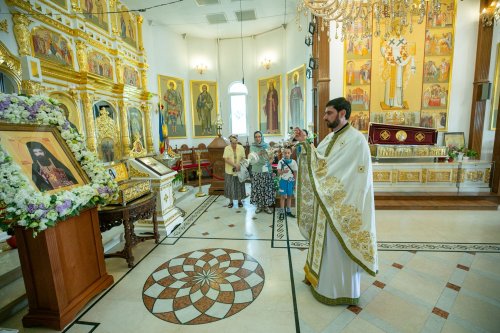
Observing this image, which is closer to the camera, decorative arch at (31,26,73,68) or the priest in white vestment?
the priest in white vestment

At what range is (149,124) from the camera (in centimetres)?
955

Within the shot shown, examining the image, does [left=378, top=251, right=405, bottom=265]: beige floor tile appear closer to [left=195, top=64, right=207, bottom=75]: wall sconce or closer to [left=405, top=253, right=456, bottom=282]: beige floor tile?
[left=405, top=253, right=456, bottom=282]: beige floor tile

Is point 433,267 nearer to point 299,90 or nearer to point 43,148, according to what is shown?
point 43,148

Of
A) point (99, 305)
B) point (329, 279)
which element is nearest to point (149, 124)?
point (99, 305)

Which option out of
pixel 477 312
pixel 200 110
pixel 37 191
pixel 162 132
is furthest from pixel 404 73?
pixel 200 110

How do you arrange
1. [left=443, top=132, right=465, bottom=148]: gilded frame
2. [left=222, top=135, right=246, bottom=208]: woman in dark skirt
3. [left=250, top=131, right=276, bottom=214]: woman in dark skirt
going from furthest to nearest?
[left=443, top=132, right=465, bottom=148]: gilded frame, [left=222, top=135, right=246, bottom=208]: woman in dark skirt, [left=250, top=131, right=276, bottom=214]: woman in dark skirt

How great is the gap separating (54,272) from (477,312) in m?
4.16

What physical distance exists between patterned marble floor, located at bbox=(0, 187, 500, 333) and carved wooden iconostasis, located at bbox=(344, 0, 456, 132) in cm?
346

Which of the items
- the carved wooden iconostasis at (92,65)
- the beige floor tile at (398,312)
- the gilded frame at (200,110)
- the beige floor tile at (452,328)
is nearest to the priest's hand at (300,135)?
the beige floor tile at (398,312)

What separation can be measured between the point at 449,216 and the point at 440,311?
357 cm

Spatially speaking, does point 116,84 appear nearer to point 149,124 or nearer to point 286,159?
point 149,124

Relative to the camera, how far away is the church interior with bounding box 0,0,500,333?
232 centimetres

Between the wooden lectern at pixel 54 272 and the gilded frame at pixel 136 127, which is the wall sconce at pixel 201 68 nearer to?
the gilded frame at pixel 136 127

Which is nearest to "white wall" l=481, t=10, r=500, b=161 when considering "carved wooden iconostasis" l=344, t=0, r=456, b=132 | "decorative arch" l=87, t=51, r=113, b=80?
"carved wooden iconostasis" l=344, t=0, r=456, b=132
